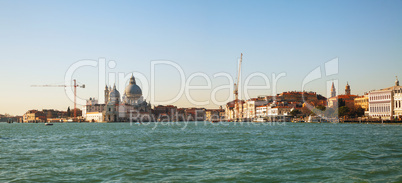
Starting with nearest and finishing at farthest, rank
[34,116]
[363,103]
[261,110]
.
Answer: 1. [363,103]
2. [261,110]
3. [34,116]

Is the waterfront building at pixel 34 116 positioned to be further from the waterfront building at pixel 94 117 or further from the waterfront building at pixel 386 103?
the waterfront building at pixel 386 103

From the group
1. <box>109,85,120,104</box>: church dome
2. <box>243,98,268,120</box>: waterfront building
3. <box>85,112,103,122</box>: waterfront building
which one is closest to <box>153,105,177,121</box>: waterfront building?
<box>109,85,120,104</box>: church dome

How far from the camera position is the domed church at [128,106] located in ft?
354

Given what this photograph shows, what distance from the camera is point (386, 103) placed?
191 ft

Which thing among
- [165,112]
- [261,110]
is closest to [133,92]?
[165,112]

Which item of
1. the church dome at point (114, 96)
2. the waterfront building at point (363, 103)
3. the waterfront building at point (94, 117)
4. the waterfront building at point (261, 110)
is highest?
the church dome at point (114, 96)

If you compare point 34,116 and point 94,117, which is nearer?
point 94,117

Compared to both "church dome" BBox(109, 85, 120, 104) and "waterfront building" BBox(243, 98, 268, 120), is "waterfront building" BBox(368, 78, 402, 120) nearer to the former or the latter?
"waterfront building" BBox(243, 98, 268, 120)

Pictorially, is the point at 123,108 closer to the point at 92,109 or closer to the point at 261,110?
the point at 92,109

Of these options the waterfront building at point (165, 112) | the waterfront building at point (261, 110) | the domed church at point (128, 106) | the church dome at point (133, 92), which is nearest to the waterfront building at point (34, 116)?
the domed church at point (128, 106)

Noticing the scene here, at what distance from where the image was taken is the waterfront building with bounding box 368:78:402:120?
183 ft

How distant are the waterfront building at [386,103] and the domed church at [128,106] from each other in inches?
2299

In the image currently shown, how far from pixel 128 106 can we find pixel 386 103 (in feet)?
223

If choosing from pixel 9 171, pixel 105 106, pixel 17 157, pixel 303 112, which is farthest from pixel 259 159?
pixel 105 106
